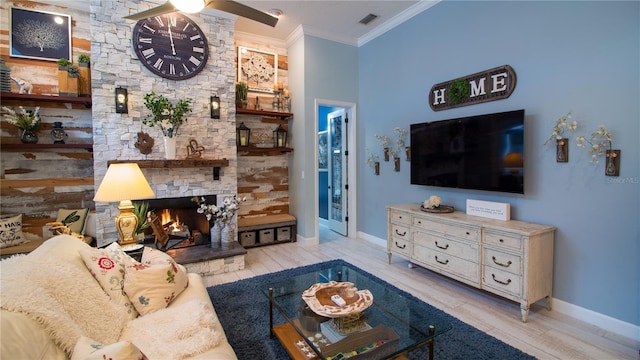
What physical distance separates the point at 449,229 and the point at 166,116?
11.6 feet

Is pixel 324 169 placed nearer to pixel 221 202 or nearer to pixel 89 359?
pixel 221 202

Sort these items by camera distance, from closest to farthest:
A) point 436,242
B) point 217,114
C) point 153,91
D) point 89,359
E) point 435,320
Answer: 1. point 89,359
2. point 435,320
3. point 436,242
4. point 153,91
5. point 217,114

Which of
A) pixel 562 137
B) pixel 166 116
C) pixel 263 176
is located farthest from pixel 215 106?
pixel 562 137

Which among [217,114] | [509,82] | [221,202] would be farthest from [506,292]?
[217,114]

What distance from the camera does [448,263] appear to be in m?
3.12

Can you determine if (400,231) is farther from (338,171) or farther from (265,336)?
(338,171)

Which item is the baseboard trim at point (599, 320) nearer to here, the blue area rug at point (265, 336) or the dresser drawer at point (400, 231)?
the blue area rug at point (265, 336)

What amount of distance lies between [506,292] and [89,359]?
115 inches

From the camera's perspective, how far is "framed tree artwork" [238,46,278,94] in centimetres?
489

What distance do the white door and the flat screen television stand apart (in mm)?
1733

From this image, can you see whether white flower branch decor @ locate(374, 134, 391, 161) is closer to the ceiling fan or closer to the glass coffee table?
the ceiling fan

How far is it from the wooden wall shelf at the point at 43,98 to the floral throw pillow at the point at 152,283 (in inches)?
102

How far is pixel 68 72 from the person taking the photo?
3469 mm

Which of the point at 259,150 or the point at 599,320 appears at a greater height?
the point at 259,150
